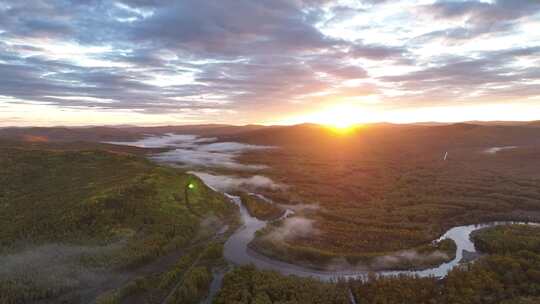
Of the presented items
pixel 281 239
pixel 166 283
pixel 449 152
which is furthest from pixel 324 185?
pixel 449 152

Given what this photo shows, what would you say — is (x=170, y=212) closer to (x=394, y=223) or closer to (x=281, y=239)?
(x=281, y=239)

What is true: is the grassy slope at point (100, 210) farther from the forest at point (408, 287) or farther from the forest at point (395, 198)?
the forest at point (395, 198)

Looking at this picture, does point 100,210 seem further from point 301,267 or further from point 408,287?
point 408,287

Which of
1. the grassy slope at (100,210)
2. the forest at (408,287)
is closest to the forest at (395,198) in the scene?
the forest at (408,287)

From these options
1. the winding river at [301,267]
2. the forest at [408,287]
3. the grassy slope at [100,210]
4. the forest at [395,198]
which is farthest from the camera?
the forest at [395,198]

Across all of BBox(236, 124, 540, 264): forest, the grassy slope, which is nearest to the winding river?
BBox(236, 124, 540, 264): forest

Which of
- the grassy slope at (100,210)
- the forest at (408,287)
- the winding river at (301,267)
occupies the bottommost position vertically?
the winding river at (301,267)

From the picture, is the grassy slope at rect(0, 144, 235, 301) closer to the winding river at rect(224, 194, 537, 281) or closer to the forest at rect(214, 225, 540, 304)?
the winding river at rect(224, 194, 537, 281)
